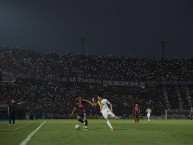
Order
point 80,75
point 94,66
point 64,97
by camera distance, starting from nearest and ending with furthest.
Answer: point 64,97, point 80,75, point 94,66

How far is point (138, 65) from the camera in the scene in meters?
102

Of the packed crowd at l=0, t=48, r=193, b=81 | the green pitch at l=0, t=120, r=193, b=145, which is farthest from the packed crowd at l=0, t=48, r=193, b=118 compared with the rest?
the green pitch at l=0, t=120, r=193, b=145

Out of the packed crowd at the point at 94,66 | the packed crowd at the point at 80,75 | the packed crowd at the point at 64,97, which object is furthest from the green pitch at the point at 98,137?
the packed crowd at the point at 94,66

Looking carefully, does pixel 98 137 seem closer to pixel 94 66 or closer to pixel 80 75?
pixel 80 75

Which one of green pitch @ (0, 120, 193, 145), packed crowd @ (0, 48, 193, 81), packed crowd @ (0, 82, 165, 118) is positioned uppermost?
packed crowd @ (0, 48, 193, 81)

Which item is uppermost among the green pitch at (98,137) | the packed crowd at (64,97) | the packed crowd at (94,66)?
the packed crowd at (94,66)

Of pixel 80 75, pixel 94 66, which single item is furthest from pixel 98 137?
pixel 94 66

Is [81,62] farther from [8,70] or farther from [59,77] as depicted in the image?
[8,70]

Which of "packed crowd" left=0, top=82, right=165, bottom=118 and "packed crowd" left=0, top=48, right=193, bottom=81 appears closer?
"packed crowd" left=0, top=82, right=165, bottom=118

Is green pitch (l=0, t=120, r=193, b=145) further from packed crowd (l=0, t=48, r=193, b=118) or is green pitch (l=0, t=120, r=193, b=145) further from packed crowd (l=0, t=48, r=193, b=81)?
packed crowd (l=0, t=48, r=193, b=81)

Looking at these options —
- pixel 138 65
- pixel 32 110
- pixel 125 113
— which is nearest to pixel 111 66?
pixel 138 65

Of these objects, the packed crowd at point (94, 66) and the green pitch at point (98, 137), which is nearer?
the green pitch at point (98, 137)

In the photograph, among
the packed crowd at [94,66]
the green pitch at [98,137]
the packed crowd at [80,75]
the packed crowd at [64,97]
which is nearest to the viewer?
the green pitch at [98,137]

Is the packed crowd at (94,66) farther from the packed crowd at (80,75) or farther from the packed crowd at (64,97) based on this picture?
the packed crowd at (64,97)
